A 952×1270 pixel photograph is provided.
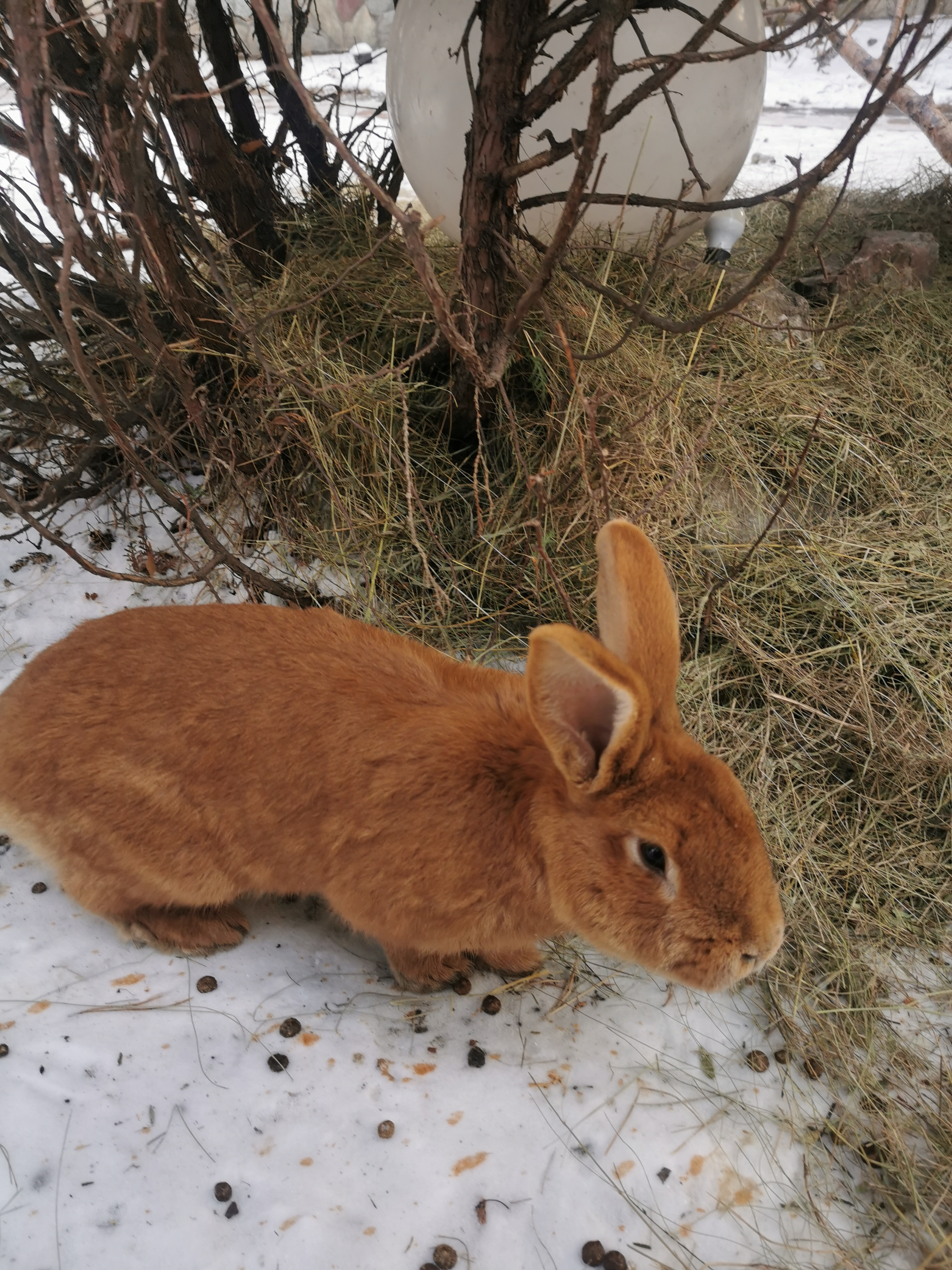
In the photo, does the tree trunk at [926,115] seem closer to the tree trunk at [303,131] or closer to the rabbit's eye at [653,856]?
the tree trunk at [303,131]

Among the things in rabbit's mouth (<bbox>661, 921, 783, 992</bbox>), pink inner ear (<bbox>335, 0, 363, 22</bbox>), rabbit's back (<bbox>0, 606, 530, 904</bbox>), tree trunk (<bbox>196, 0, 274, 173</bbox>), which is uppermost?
pink inner ear (<bbox>335, 0, 363, 22</bbox>)

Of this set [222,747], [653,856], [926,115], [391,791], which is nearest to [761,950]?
[653,856]

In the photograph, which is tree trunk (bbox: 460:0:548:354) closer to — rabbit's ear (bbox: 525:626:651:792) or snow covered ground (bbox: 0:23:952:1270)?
rabbit's ear (bbox: 525:626:651:792)

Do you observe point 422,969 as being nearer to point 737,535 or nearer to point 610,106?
point 737,535

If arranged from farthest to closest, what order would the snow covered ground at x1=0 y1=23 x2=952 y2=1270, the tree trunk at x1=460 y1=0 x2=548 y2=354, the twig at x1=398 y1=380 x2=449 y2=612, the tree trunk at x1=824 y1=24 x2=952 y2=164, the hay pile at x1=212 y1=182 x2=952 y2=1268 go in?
the tree trunk at x1=824 y1=24 x2=952 y2=164 < the twig at x1=398 y1=380 x2=449 y2=612 < the hay pile at x1=212 y1=182 x2=952 y2=1268 < the tree trunk at x1=460 y1=0 x2=548 y2=354 < the snow covered ground at x1=0 y1=23 x2=952 y2=1270

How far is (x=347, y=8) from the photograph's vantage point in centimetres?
788

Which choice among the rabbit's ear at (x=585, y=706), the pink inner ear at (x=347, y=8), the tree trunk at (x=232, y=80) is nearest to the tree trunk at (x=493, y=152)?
the tree trunk at (x=232, y=80)

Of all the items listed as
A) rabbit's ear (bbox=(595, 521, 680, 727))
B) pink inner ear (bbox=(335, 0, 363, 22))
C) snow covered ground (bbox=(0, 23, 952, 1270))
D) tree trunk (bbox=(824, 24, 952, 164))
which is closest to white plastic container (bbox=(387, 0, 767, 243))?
rabbit's ear (bbox=(595, 521, 680, 727))

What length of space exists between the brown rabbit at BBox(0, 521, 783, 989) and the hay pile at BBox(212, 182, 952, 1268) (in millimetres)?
676

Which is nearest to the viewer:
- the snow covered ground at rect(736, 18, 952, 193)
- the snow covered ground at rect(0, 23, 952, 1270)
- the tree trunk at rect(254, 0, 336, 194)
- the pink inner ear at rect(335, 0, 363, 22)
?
the snow covered ground at rect(0, 23, 952, 1270)

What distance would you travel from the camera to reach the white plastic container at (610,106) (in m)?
2.72

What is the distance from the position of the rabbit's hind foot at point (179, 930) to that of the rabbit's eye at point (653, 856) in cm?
121

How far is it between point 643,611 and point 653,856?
0.50m

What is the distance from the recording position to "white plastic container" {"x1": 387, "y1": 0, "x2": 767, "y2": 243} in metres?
2.72
